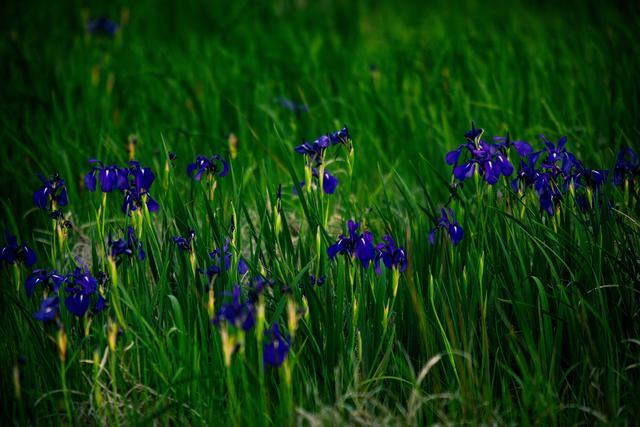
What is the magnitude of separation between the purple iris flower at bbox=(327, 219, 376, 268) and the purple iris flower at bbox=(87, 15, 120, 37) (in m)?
4.78

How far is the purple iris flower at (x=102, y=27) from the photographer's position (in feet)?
20.2

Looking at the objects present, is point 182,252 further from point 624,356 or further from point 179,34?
point 179,34

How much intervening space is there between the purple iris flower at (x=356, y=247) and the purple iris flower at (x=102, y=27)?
4.78 m

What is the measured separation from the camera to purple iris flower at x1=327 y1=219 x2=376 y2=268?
2279mm

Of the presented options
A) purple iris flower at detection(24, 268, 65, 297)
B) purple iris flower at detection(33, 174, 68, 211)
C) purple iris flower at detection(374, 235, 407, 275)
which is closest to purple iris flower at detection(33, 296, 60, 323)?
purple iris flower at detection(24, 268, 65, 297)

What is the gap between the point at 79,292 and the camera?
2.16m

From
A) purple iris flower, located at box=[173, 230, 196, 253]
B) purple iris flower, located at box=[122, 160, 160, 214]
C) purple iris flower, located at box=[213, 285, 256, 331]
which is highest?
purple iris flower, located at box=[122, 160, 160, 214]

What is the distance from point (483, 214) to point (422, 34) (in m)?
4.03

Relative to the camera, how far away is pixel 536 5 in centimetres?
795

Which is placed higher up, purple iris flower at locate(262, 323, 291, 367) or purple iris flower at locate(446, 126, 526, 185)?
purple iris flower at locate(446, 126, 526, 185)

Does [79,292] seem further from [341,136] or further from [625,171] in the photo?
[625,171]

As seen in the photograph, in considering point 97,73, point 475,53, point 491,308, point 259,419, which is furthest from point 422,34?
point 259,419

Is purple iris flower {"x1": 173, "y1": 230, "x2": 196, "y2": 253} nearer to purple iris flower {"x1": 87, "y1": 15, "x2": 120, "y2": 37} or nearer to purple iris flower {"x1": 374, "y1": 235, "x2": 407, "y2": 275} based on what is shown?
purple iris flower {"x1": 374, "y1": 235, "x2": 407, "y2": 275}

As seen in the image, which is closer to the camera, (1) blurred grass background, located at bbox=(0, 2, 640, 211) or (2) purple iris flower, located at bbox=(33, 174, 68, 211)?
(2) purple iris flower, located at bbox=(33, 174, 68, 211)
